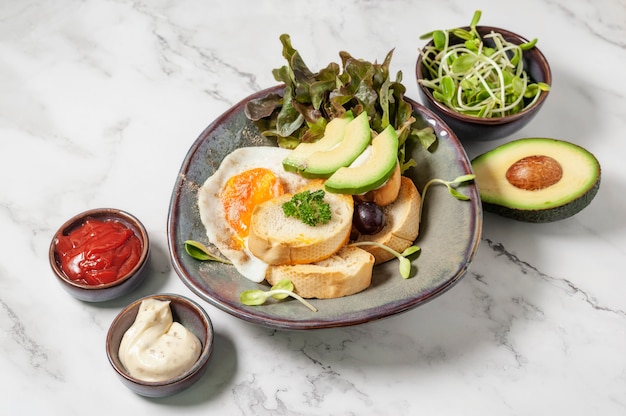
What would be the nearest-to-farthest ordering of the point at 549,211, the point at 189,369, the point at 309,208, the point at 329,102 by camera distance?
the point at 189,369, the point at 309,208, the point at 549,211, the point at 329,102

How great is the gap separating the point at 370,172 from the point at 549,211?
3.00 feet

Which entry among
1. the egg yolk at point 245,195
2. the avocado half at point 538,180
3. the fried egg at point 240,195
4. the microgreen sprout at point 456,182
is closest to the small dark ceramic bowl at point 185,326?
the fried egg at point 240,195

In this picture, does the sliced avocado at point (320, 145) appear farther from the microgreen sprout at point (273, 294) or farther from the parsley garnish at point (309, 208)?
the microgreen sprout at point (273, 294)

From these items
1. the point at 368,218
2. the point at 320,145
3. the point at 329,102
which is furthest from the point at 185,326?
the point at 329,102

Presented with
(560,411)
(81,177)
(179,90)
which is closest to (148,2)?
(179,90)

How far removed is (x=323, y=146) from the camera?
371 centimetres

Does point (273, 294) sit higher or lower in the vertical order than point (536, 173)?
lower

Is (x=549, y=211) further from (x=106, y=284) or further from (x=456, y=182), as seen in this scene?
(x=106, y=284)

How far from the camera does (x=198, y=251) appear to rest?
3451 millimetres

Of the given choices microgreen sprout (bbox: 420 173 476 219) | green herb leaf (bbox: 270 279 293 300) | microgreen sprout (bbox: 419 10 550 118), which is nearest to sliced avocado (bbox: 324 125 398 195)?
microgreen sprout (bbox: 420 173 476 219)

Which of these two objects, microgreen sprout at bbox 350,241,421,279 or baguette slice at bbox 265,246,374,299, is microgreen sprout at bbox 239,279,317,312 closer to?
baguette slice at bbox 265,246,374,299

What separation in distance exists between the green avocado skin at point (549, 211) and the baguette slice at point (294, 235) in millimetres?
810

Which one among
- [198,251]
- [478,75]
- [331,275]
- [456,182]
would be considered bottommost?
[198,251]

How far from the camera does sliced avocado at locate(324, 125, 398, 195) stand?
3459 millimetres
